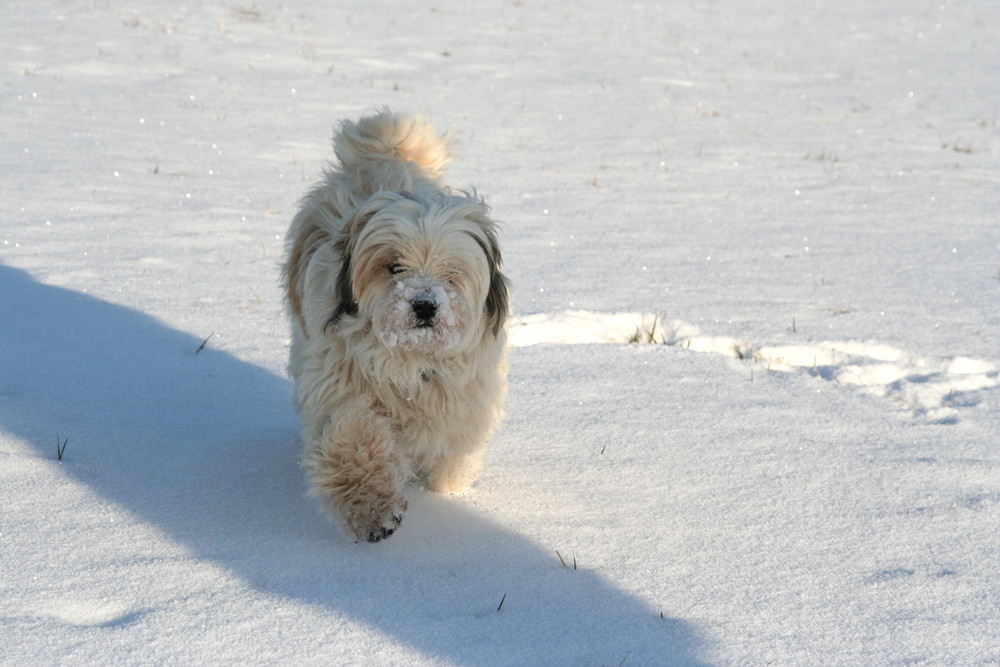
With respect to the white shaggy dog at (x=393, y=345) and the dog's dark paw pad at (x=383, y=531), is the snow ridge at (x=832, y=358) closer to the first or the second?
the white shaggy dog at (x=393, y=345)

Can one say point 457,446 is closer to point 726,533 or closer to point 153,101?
point 726,533

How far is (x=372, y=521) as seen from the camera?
2967mm

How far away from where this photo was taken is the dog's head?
2.97 m

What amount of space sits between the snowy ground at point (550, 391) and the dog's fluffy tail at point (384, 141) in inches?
42.2

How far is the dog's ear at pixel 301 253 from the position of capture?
3540 mm

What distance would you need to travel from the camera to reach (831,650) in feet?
8.61

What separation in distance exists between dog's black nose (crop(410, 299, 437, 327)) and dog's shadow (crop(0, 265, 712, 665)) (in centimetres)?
71

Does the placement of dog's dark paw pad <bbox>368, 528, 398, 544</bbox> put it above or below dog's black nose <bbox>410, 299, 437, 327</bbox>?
below

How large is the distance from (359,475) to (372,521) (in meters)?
0.14

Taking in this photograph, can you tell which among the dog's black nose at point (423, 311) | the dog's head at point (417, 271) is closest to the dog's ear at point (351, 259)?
the dog's head at point (417, 271)

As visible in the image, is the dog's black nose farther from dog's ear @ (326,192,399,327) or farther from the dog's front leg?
the dog's front leg

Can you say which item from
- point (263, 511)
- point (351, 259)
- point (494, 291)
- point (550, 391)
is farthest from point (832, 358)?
point (263, 511)

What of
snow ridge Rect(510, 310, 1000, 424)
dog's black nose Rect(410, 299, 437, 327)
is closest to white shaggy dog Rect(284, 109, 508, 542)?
dog's black nose Rect(410, 299, 437, 327)

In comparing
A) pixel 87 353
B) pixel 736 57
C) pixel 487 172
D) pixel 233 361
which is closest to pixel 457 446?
pixel 233 361
